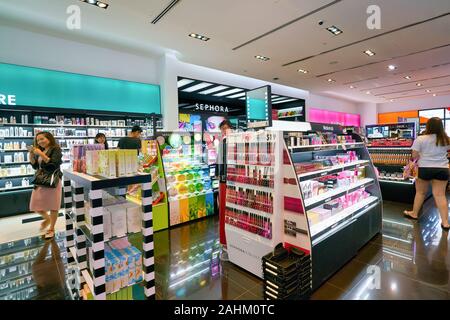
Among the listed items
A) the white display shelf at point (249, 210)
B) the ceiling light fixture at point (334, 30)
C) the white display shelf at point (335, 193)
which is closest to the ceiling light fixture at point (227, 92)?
the ceiling light fixture at point (334, 30)

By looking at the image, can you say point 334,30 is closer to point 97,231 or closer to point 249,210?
point 249,210

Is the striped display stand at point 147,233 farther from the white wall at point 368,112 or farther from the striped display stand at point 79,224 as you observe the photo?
the white wall at point 368,112

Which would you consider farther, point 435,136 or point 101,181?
point 435,136

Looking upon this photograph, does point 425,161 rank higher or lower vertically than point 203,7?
lower

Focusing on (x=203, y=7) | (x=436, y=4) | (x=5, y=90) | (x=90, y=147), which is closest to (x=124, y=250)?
(x=90, y=147)

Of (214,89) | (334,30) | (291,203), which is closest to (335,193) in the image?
(291,203)

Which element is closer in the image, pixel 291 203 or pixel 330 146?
pixel 291 203

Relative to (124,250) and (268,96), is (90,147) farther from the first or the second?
(268,96)

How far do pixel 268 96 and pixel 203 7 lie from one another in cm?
279

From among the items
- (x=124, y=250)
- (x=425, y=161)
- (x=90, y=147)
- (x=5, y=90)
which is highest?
(x=5, y=90)

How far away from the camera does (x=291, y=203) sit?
245 centimetres

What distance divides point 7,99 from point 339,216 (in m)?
6.79

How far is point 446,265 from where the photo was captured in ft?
9.48

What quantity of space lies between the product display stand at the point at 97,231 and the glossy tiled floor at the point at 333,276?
1.73ft
